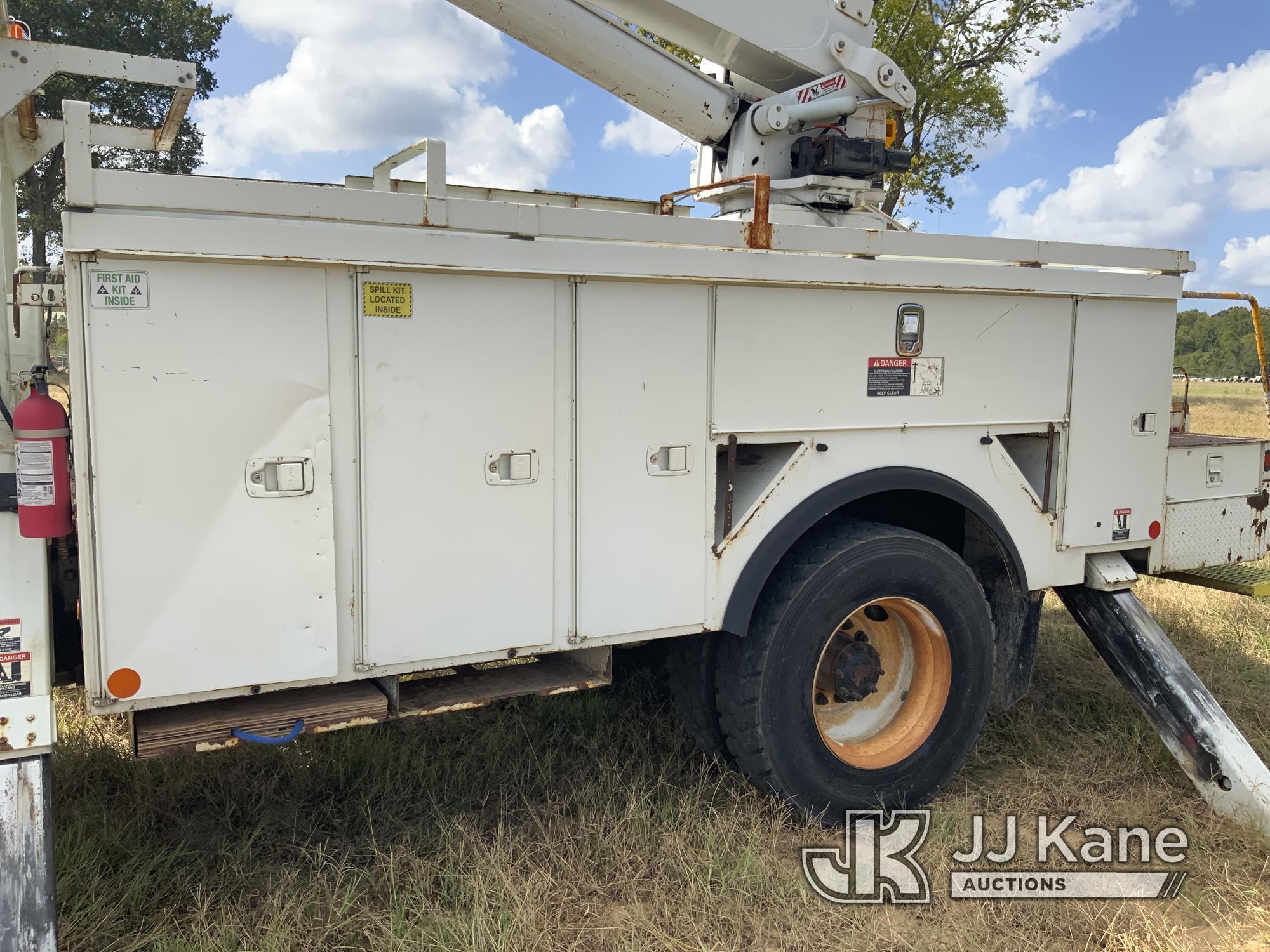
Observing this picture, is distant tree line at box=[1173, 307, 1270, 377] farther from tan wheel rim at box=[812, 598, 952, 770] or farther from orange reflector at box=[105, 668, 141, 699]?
orange reflector at box=[105, 668, 141, 699]

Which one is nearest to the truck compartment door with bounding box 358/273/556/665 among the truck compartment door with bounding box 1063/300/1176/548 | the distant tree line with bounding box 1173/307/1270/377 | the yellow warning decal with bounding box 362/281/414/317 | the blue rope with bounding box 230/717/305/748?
the yellow warning decal with bounding box 362/281/414/317

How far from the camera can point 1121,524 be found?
13.8 ft

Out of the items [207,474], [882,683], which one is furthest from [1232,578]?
[207,474]

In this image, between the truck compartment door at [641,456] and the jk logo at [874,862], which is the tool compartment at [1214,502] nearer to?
the jk logo at [874,862]

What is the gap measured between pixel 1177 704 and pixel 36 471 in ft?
13.3

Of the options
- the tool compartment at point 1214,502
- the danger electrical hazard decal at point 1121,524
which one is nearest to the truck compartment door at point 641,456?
the danger electrical hazard decal at point 1121,524

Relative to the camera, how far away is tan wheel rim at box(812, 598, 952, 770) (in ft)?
12.2

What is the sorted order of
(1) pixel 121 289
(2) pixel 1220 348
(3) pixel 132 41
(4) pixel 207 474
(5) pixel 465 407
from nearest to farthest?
(1) pixel 121 289, (4) pixel 207 474, (5) pixel 465 407, (3) pixel 132 41, (2) pixel 1220 348

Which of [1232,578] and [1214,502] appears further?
[1232,578]

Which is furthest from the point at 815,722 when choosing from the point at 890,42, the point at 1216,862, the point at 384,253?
the point at 890,42

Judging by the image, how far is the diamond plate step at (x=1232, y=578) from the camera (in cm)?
456

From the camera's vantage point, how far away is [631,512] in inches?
125

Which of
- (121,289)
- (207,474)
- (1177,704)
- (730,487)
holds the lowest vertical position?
(1177,704)

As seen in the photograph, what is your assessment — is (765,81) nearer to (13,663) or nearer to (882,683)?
(882,683)
